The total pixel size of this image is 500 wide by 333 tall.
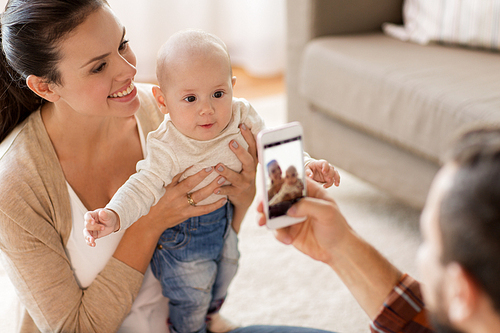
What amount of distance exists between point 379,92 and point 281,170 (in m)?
1.10

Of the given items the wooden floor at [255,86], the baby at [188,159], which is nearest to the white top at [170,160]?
the baby at [188,159]

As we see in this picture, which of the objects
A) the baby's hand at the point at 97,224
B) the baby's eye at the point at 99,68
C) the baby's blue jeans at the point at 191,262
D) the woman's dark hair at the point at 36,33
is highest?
the woman's dark hair at the point at 36,33

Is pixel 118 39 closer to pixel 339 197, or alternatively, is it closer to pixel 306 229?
pixel 306 229

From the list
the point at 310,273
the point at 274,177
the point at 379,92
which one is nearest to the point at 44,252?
the point at 274,177

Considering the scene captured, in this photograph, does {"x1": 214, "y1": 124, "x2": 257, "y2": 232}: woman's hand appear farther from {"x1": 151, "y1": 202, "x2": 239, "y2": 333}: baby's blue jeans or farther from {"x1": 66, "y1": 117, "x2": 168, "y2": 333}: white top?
{"x1": 66, "y1": 117, "x2": 168, "y2": 333}: white top

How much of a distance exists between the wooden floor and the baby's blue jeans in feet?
7.54

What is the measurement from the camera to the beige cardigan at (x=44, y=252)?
3.29 feet

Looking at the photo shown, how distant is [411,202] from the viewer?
1885mm

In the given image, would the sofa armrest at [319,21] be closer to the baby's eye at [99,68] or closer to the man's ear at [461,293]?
the baby's eye at [99,68]

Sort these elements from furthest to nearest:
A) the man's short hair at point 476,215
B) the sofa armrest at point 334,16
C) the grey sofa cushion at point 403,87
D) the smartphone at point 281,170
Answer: the sofa armrest at point 334,16
the grey sofa cushion at point 403,87
the smartphone at point 281,170
the man's short hair at point 476,215

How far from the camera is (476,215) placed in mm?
540

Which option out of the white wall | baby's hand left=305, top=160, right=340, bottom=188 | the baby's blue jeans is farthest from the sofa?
the white wall

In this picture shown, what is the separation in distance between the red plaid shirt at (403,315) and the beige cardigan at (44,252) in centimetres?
55

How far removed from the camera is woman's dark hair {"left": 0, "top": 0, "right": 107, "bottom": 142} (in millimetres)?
973
